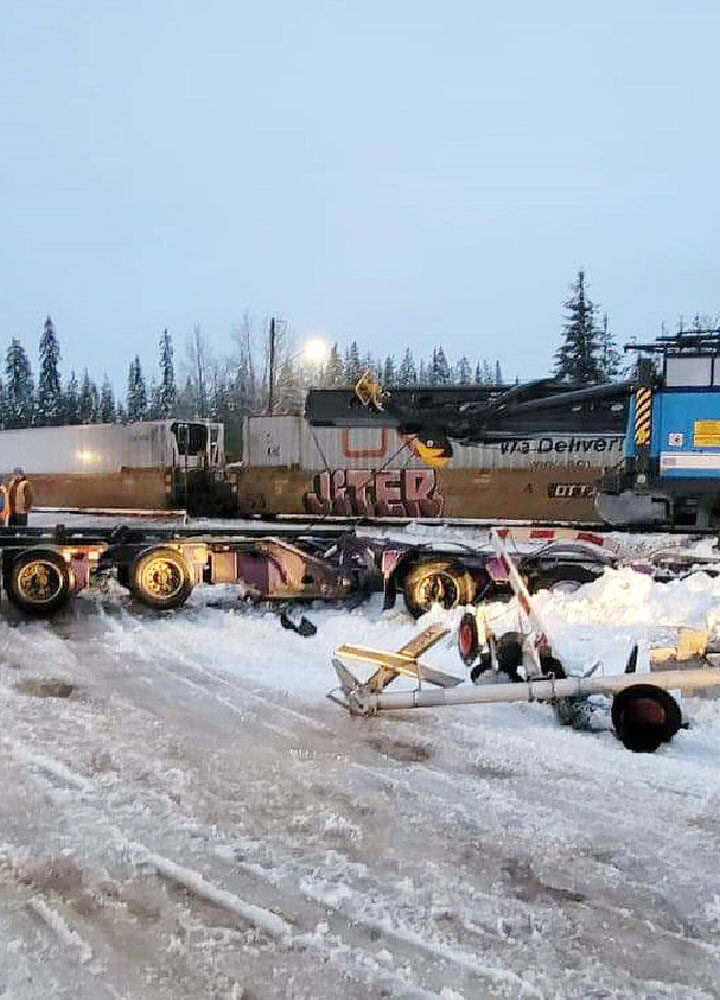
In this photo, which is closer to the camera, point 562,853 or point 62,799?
point 562,853

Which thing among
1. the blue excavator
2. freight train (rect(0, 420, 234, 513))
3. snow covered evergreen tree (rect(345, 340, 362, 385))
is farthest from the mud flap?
snow covered evergreen tree (rect(345, 340, 362, 385))

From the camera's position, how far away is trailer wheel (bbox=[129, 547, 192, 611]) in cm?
1256

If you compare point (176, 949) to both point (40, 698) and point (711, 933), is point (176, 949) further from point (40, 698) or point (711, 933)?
point (40, 698)

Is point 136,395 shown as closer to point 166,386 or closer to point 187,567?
point 166,386

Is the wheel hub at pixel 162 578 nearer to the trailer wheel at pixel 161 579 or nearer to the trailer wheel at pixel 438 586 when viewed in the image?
the trailer wheel at pixel 161 579

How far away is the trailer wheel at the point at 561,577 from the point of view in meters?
11.5

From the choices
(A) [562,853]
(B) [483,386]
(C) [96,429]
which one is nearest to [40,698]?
(A) [562,853]

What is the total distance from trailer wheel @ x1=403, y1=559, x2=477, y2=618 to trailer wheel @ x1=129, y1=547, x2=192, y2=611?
294 centimetres

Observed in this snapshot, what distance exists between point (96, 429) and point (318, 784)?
31.4 metres

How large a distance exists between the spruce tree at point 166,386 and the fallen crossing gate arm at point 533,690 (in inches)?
3458

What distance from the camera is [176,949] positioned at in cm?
389

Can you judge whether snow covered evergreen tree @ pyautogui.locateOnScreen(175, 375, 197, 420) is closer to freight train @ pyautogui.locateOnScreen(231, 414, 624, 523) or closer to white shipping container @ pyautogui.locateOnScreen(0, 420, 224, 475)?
white shipping container @ pyautogui.locateOnScreen(0, 420, 224, 475)

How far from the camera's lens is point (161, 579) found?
12633 millimetres

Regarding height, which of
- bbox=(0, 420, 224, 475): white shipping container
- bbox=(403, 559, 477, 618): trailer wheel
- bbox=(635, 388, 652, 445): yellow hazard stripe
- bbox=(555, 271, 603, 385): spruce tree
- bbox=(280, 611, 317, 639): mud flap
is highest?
bbox=(555, 271, 603, 385): spruce tree
